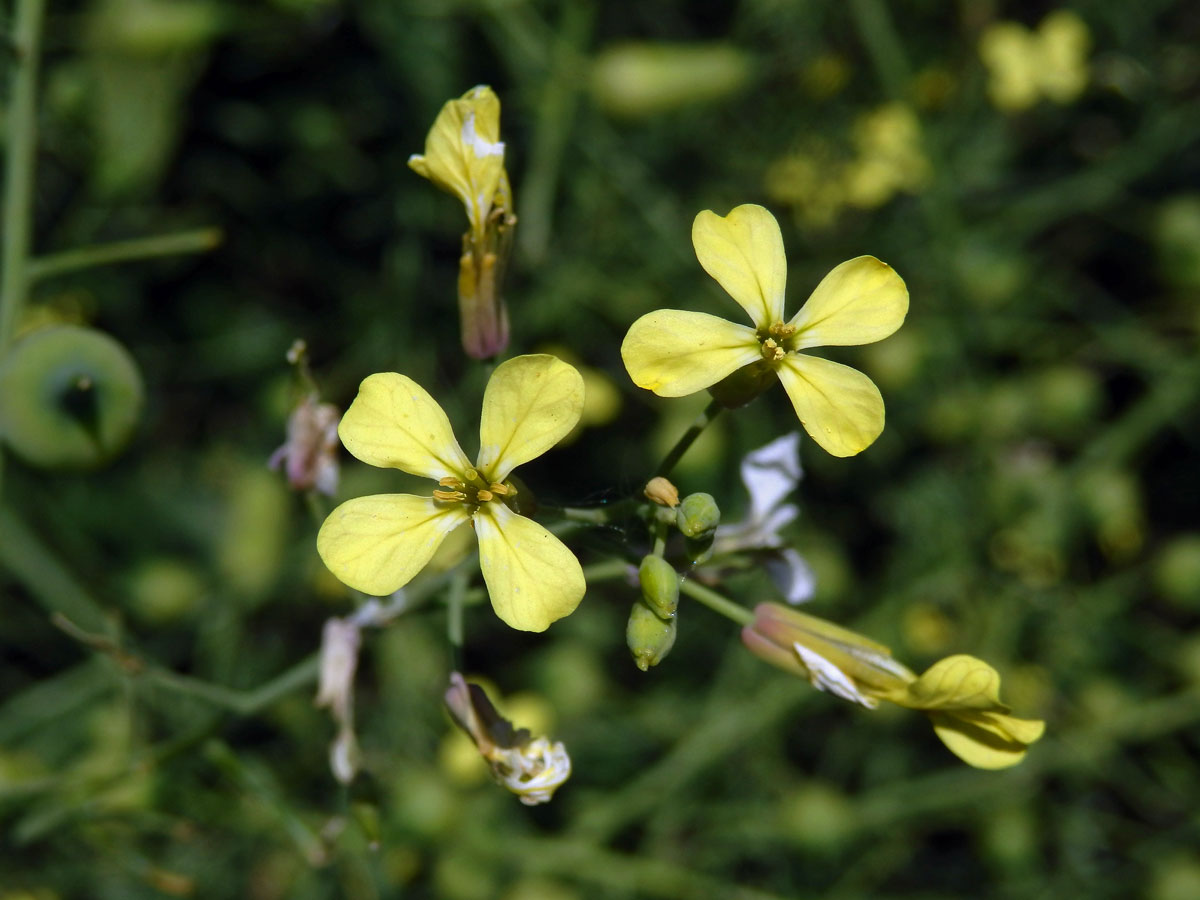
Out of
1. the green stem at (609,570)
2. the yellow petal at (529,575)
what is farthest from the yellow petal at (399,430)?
the green stem at (609,570)

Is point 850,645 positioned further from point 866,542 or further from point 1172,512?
point 1172,512

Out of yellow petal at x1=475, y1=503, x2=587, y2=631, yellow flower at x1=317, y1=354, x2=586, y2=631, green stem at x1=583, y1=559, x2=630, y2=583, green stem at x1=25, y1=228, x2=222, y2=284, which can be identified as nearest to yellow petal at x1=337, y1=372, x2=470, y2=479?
yellow flower at x1=317, y1=354, x2=586, y2=631

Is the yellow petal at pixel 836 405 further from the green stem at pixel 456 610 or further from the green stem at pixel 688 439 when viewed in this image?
the green stem at pixel 456 610

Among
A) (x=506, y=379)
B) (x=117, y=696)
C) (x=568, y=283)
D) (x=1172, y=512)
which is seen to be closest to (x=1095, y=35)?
(x=1172, y=512)

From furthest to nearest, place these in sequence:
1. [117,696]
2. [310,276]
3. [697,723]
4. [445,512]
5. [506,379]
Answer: [310,276], [697,723], [117,696], [445,512], [506,379]

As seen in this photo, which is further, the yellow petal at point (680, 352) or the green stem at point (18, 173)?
the green stem at point (18, 173)
